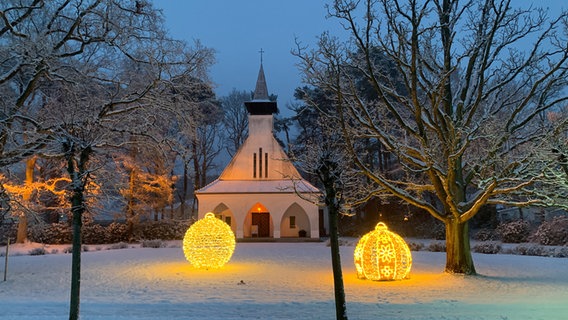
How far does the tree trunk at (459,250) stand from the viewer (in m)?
11.6

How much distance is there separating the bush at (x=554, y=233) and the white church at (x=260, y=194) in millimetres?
12447

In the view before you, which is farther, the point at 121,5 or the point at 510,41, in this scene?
the point at 510,41

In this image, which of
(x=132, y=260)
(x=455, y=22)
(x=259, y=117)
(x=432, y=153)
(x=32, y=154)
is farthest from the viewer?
(x=259, y=117)

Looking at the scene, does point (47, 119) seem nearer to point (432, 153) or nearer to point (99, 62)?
point (99, 62)

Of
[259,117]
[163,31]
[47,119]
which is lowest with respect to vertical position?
[47,119]

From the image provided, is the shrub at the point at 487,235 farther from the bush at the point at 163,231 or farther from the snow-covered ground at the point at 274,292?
the bush at the point at 163,231

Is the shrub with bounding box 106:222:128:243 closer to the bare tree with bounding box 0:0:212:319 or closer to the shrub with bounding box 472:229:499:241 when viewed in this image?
the bare tree with bounding box 0:0:212:319

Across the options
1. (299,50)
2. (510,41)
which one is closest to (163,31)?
(299,50)

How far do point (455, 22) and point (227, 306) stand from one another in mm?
10292

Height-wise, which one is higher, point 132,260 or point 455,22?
point 455,22

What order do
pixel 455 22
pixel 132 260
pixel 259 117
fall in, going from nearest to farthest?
pixel 455 22, pixel 132 260, pixel 259 117

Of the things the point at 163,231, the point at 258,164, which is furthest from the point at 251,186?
the point at 163,231

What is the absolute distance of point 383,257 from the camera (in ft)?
34.8

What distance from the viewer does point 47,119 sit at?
1231 cm
